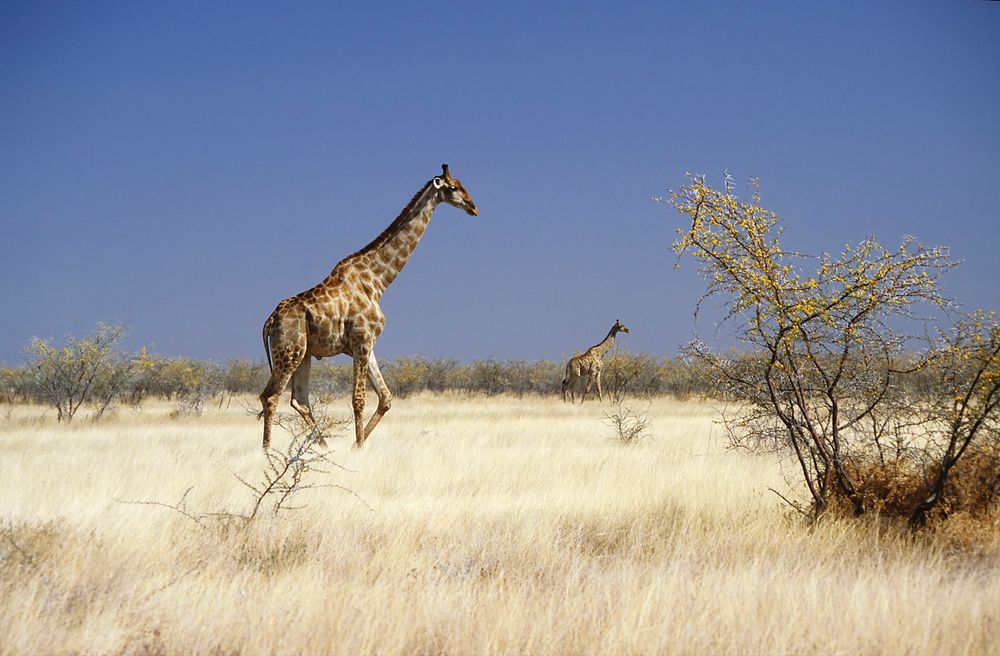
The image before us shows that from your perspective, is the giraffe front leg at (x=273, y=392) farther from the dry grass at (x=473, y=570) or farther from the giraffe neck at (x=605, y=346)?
the giraffe neck at (x=605, y=346)

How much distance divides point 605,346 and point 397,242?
57.0ft

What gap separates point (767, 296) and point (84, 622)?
4.87 meters

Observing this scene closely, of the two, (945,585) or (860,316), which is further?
(860,316)

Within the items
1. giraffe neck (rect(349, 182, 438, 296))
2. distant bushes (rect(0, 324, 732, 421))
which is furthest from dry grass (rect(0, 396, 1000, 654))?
distant bushes (rect(0, 324, 732, 421))

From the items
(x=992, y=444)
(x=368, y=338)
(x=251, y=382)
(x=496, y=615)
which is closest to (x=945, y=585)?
(x=992, y=444)

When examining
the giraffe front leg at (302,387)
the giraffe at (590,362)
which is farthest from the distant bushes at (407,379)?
the giraffe front leg at (302,387)

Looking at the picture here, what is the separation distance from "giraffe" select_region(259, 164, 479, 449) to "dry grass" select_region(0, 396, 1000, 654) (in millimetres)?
2281

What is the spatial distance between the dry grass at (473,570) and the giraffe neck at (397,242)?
12.7 ft

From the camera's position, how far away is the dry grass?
388 cm

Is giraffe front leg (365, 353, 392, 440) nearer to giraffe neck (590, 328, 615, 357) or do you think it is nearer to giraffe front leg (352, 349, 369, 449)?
giraffe front leg (352, 349, 369, 449)

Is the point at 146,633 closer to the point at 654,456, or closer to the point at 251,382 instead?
the point at 654,456

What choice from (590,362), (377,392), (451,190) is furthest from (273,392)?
(590,362)

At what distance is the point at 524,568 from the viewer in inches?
207

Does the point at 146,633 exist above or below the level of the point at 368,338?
below
